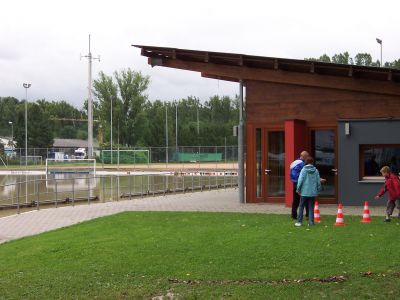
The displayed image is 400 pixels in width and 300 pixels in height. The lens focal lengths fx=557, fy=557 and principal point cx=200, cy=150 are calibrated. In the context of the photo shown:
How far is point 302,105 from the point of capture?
1808 centimetres

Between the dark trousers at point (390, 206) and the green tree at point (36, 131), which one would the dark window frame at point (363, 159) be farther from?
the green tree at point (36, 131)

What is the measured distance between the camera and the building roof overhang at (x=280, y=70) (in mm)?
16641

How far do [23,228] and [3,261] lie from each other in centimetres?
486

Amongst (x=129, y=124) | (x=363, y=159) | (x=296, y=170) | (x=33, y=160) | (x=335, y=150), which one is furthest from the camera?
(x=129, y=124)

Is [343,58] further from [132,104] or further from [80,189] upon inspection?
[80,189]

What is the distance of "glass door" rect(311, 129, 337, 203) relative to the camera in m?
17.6

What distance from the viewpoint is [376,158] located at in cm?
1708

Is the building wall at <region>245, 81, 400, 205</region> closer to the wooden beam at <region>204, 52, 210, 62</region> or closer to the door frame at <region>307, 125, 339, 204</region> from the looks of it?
the door frame at <region>307, 125, 339, 204</region>

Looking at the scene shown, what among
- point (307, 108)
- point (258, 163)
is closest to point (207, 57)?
point (307, 108)

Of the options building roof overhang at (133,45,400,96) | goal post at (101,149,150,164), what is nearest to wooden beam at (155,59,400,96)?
building roof overhang at (133,45,400,96)

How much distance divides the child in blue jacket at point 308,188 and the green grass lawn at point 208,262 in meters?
0.41

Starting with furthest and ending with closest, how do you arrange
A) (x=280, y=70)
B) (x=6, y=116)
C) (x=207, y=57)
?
1. (x=6, y=116)
2. (x=207, y=57)
3. (x=280, y=70)

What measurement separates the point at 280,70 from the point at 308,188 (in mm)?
6905

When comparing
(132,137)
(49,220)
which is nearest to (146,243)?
(49,220)
